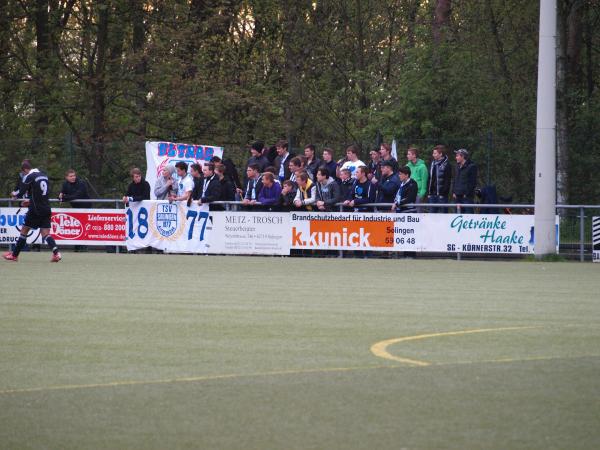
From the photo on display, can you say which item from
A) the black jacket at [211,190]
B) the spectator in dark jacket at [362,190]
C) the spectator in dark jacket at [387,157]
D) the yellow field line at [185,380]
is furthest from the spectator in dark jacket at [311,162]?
the yellow field line at [185,380]

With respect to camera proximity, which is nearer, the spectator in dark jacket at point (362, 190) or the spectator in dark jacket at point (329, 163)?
the spectator in dark jacket at point (362, 190)

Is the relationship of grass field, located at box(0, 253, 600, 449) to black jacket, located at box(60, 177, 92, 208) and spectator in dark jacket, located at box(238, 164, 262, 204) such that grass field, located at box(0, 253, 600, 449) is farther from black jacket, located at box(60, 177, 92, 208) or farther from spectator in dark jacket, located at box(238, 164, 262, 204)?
black jacket, located at box(60, 177, 92, 208)

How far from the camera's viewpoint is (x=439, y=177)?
2441 cm

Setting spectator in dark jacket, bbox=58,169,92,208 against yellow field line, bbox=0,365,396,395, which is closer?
yellow field line, bbox=0,365,396,395

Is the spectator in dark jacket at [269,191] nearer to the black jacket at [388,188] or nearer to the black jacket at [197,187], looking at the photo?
the black jacket at [197,187]

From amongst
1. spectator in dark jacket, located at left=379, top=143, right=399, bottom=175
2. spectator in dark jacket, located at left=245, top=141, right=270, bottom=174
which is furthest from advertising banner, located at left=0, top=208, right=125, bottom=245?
spectator in dark jacket, located at left=379, top=143, right=399, bottom=175

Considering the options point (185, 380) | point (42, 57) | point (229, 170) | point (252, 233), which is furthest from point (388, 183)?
point (42, 57)

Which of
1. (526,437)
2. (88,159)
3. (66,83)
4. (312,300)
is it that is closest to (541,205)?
(312,300)

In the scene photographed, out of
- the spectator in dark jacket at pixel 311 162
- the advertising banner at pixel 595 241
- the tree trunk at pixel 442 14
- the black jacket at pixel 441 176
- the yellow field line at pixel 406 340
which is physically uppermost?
the tree trunk at pixel 442 14

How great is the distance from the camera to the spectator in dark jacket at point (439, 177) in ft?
79.4

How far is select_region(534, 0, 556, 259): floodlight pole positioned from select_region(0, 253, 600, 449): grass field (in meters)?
6.61

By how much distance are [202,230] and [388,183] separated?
13.8 feet

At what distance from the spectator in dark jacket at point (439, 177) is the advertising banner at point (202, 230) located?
3031 mm

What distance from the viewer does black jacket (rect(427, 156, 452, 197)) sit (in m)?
24.3
